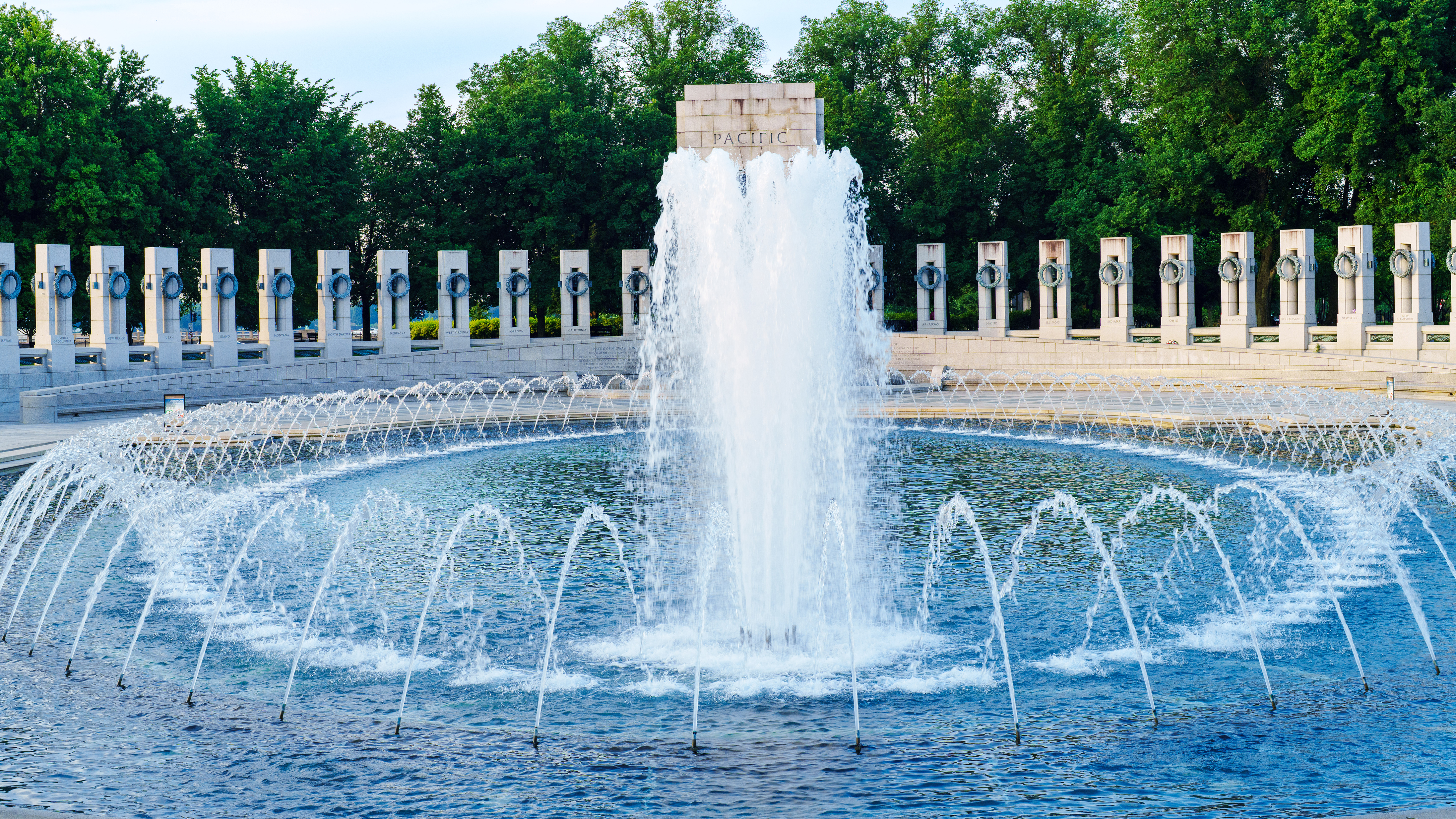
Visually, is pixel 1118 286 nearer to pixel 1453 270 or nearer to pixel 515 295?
pixel 1453 270

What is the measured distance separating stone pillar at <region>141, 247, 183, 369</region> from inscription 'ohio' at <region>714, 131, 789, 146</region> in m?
12.3

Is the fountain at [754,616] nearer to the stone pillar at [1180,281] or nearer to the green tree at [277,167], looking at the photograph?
the stone pillar at [1180,281]

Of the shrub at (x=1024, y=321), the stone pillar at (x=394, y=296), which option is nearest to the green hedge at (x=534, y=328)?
the stone pillar at (x=394, y=296)

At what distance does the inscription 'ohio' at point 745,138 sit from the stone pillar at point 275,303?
1023cm

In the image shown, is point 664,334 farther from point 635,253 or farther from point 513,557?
point 513,557

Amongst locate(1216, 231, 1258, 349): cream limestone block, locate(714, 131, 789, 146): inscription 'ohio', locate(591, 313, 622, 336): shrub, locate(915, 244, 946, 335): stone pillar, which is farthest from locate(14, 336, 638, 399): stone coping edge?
locate(1216, 231, 1258, 349): cream limestone block

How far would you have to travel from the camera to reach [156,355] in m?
29.3

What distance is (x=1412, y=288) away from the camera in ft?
99.3

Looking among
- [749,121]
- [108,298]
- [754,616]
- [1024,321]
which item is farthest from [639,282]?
[754,616]

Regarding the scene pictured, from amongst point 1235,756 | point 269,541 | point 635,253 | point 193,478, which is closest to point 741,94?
point 635,253

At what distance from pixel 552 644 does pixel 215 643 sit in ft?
7.90

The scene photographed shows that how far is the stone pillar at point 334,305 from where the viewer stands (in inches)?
1241

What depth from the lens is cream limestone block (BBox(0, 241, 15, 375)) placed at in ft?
88.8

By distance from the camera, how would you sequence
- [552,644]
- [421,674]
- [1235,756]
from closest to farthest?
[1235,756], [421,674], [552,644]
